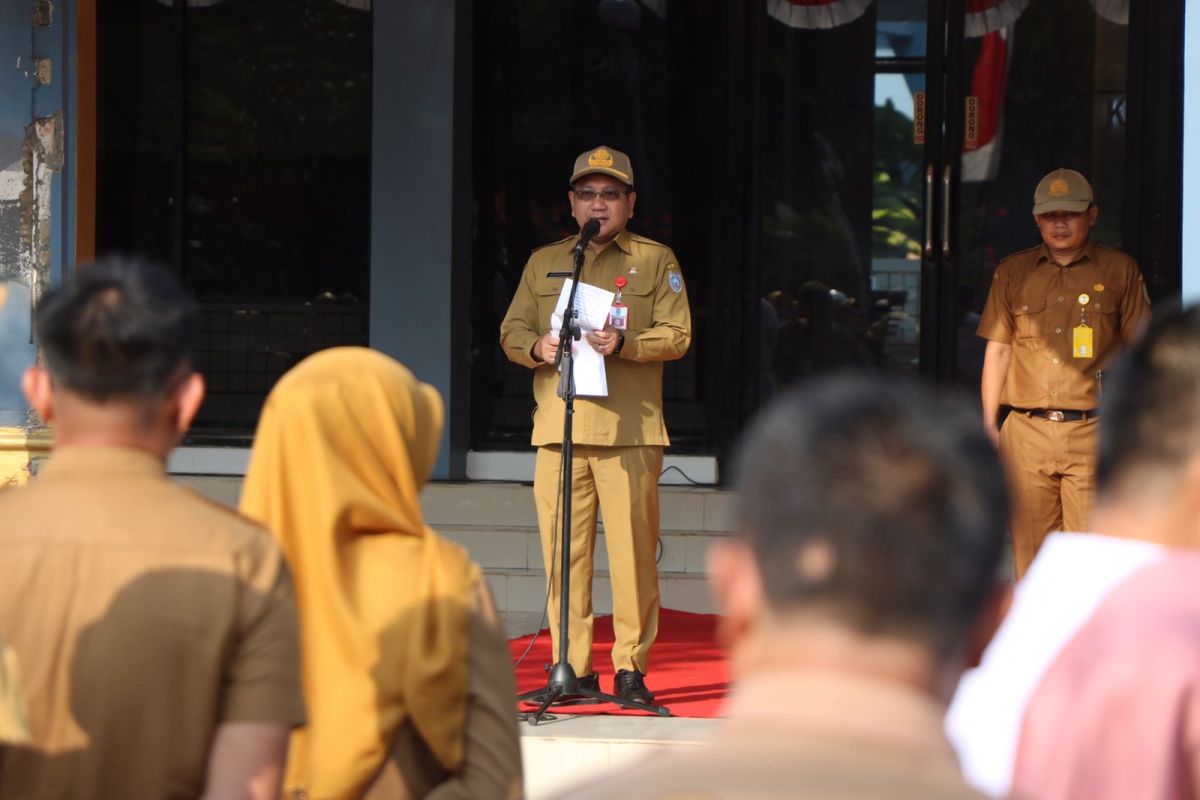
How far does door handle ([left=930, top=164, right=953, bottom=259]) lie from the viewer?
8336 mm

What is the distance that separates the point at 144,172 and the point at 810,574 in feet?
27.0

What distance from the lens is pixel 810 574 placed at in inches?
46.1

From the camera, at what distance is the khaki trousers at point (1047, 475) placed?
617cm

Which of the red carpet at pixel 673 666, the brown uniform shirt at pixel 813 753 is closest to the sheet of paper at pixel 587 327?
the red carpet at pixel 673 666

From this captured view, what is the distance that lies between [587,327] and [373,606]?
3.46 meters

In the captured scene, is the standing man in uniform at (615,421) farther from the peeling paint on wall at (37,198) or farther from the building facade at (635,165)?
the building facade at (635,165)

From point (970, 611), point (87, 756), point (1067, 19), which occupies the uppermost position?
point (1067, 19)

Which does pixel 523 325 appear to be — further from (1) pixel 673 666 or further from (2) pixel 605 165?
(1) pixel 673 666

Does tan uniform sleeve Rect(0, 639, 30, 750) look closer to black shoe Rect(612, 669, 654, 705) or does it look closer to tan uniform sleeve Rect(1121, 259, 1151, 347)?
black shoe Rect(612, 669, 654, 705)

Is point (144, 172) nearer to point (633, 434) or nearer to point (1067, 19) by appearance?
point (633, 434)

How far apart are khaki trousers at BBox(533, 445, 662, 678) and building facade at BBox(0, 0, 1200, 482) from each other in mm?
2426

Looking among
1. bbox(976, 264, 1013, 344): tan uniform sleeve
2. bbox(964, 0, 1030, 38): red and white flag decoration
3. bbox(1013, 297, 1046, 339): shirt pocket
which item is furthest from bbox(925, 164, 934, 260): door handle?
bbox(1013, 297, 1046, 339): shirt pocket

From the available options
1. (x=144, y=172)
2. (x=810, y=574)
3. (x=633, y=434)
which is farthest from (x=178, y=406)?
(x=144, y=172)

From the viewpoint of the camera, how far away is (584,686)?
5727mm
